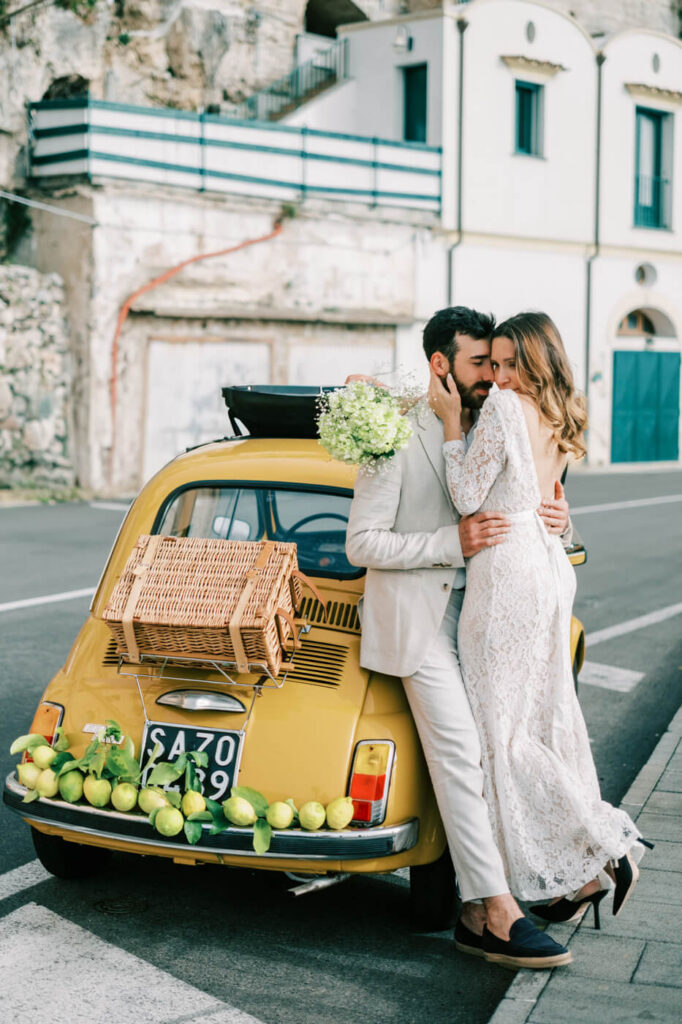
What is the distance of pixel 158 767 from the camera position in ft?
13.6

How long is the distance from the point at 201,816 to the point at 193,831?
2.2 inches

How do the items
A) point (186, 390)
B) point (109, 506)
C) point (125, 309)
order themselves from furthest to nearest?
point (186, 390), point (125, 309), point (109, 506)

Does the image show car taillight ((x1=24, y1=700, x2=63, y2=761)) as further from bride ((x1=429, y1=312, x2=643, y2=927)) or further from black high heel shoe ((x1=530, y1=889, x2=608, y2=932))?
black high heel shoe ((x1=530, y1=889, x2=608, y2=932))

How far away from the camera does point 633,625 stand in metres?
10.4

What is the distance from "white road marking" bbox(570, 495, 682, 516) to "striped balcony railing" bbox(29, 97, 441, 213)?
8625 millimetres

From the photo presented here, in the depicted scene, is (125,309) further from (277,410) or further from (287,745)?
(287,745)

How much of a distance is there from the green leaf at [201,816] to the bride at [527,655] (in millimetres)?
903

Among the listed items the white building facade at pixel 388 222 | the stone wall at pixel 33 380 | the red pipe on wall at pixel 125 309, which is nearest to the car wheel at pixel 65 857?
the stone wall at pixel 33 380

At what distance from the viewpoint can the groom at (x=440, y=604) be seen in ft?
13.5

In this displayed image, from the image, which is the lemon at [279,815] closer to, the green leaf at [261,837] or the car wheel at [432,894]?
the green leaf at [261,837]

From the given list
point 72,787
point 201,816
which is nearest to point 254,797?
point 201,816

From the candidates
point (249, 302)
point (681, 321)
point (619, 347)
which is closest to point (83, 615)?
point (249, 302)

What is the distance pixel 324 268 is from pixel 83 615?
1599 centimetres

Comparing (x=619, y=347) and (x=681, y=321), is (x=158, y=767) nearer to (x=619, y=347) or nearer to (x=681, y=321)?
(x=619, y=347)
